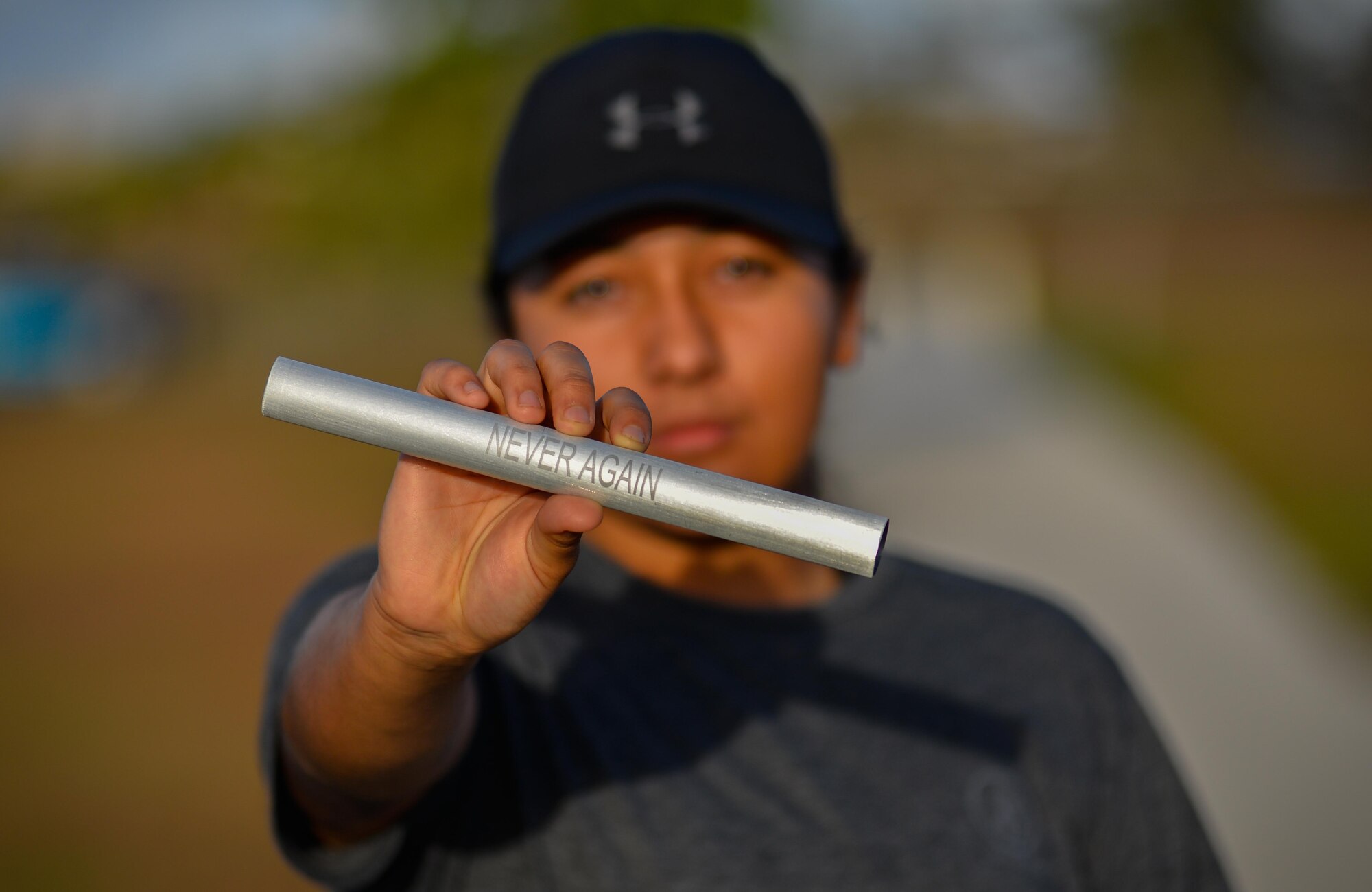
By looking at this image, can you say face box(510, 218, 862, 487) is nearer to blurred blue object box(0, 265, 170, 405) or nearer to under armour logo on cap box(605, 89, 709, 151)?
under armour logo on cap box(605, 89, 709, 151)

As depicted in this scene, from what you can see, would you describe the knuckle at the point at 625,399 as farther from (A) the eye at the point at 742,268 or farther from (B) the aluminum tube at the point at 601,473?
(A) the eye at the point at 742,268

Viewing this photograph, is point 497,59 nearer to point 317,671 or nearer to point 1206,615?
point 1206,615

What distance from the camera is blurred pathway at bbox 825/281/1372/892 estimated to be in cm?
509

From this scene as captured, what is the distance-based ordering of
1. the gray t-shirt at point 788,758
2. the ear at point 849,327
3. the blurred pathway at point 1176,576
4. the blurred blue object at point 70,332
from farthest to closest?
1. the blurred blue object at point 70,332
2. the blurred pathway at point 1176,576
3. the ear at point 849,327
4. the gray t-shirt at point 788,758

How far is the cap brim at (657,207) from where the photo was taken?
2227 millimetres

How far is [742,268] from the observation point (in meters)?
2.38

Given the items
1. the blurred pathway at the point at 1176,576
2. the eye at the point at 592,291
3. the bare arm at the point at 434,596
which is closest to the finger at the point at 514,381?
the bare arm at the point at 434,596

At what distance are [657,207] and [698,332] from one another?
0.26 m

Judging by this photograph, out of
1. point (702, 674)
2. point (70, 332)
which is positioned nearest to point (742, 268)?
point (702, 674)

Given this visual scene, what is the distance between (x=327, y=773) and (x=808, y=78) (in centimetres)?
2011

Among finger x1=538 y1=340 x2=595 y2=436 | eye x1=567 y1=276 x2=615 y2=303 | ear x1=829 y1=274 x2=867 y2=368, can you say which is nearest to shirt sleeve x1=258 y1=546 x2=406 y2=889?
finger x1=538 y1=340 x2=595 y2=436

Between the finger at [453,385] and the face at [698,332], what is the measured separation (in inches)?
32.9

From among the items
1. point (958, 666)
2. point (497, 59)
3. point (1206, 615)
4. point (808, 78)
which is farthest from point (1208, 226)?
point (958, 666)

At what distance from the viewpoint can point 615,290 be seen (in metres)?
2.32
